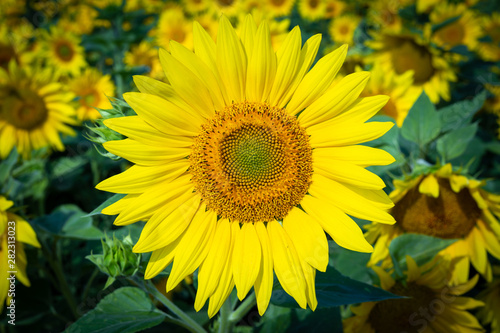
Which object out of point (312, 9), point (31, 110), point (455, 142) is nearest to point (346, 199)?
point (455, 142)

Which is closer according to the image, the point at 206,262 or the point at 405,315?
the point at 206,262

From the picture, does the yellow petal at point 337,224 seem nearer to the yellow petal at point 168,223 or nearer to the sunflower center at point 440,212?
the yellow petal at point 168,223

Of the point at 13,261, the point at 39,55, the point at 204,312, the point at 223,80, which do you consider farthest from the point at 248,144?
the point at 39,55

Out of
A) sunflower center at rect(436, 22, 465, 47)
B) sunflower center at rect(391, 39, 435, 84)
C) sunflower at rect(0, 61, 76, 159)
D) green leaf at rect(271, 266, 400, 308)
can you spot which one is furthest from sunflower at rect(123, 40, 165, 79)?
green leaf at rect(271, 266, 400, 308)

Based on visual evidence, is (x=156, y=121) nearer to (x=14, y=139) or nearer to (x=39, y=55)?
(x=14, y=139)

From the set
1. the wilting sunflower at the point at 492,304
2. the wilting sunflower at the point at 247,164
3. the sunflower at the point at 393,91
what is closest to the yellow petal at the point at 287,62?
the wilting sunflower at the point at 247,164

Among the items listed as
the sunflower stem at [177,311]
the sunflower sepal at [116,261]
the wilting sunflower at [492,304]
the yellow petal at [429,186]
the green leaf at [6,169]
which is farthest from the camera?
the green leaf at [6,169]

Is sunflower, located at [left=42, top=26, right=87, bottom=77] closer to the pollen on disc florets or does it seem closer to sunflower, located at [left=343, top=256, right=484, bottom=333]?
the pollen on disc florets
